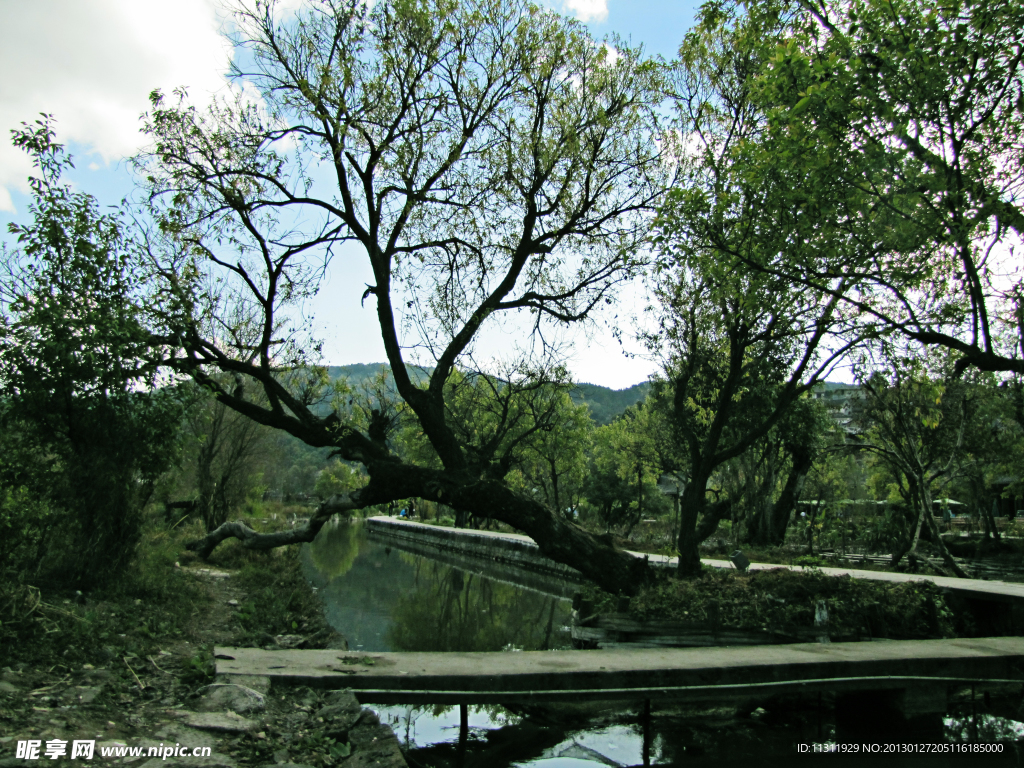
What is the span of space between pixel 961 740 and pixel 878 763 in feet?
5.49

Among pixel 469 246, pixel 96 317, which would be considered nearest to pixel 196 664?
pixel 96 317

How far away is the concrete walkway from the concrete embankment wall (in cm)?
935

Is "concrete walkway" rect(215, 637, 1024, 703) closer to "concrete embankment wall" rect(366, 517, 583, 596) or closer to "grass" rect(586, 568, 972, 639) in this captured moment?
"grass" rect(586, 568, 972, 639)

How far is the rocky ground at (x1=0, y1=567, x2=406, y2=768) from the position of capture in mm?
4352

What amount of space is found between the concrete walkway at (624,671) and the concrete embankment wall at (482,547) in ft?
30.7

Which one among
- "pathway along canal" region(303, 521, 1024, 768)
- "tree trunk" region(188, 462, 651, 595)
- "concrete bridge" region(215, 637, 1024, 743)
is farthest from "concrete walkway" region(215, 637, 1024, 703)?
"tree trunk" region(188, 462, 651, 595)

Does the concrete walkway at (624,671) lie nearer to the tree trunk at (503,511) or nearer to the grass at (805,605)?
the grass at (805,605)

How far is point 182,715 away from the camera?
16.5ft

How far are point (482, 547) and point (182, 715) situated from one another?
26.7m

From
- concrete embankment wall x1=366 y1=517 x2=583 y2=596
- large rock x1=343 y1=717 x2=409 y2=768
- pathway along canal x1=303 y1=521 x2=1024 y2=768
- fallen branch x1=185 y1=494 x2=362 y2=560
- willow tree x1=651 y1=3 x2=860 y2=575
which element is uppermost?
willow tree x1=651 y1=3 x2=860 y2=575

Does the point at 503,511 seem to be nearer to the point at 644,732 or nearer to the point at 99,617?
the point at 644,732

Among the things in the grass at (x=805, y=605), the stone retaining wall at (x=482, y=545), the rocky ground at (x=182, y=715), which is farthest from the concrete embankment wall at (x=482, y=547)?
the rocky ground at (x=182, y=715)

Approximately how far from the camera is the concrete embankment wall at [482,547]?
2398 centimetres

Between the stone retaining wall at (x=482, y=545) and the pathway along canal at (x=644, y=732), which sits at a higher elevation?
the pathway along canal at (x=644, y=732)
